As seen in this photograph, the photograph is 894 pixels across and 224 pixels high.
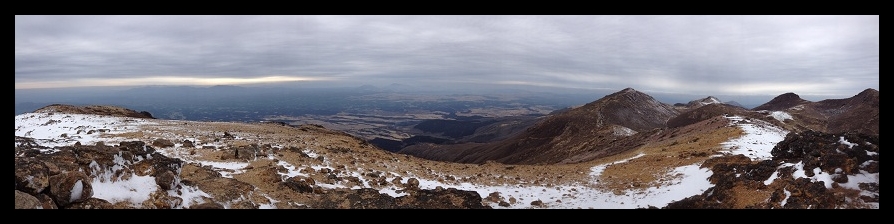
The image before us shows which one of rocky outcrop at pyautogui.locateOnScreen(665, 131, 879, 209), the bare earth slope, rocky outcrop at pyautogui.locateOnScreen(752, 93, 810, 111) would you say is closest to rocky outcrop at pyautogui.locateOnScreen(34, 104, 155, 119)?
rocky outcrop at pyautogui.locateOnScreen(665, 131, 879, 209)

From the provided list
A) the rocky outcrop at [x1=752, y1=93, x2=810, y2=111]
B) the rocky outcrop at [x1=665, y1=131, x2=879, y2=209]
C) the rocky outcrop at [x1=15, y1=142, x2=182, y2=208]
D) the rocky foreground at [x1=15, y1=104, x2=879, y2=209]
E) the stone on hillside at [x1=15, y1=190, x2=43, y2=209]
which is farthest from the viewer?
the rocky outcrop at [x1=752, y1=93, x2=810, y2=111]

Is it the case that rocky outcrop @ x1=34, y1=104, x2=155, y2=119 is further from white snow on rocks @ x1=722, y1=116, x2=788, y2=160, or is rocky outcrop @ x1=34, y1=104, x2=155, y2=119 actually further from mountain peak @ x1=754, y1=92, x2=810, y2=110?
mountain peak @ x1=754, y1=92, x2=810, y2=110

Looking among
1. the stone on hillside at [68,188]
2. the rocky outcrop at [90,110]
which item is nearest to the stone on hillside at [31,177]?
the stone on hillside at [68,188]

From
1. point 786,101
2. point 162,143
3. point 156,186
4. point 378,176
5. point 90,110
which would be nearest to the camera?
point 156,186

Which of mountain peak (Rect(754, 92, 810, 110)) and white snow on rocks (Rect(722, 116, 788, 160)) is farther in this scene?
mountain peak (Rect(754, 92, 810, 110))

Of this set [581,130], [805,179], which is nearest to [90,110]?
[805,179]

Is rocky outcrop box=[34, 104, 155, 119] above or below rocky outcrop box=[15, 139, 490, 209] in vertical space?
above

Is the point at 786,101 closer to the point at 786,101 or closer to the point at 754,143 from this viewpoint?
the point at 786,101

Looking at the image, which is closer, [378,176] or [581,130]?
[378,176]

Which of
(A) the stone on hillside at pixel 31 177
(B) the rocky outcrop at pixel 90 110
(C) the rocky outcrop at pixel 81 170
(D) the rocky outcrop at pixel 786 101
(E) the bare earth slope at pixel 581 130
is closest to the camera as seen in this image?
(A) the stone on hillside at pixel 31 177

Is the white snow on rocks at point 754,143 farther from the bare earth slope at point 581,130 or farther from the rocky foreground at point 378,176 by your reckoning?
the bare earth slope at point 581,130

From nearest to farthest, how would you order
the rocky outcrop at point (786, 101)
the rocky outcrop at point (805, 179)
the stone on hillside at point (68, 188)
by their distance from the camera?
the stone on hillside at point (68, 188), the rocky outcrop at point (805, 179), the rocky outcrop at point (786, 101)

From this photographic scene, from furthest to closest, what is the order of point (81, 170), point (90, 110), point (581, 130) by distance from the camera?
point (581, 130) < point (90, 110) < point (81, 170)
